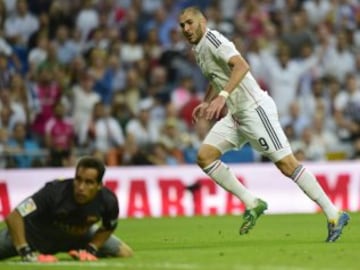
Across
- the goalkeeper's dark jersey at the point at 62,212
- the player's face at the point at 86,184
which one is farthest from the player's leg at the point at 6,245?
the player's face at the point at 86,184

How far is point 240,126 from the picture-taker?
1343cm

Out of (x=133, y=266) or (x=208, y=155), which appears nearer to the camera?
(x=133, y=266)

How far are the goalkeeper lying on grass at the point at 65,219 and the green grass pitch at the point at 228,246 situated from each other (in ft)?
0.49

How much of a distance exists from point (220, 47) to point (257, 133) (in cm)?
98

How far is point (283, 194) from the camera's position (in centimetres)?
1995

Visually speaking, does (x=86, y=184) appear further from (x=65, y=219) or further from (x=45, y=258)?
(x=45, y=258)

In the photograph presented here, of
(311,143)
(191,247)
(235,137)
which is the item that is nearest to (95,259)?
(191,247)

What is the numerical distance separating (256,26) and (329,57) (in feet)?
4.93

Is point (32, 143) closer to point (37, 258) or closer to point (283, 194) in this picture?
point (283, 194)

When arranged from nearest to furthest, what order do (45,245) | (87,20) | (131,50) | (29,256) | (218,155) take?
(29,256)
(45,245)
(218,155)
(131,50)
(87,20)

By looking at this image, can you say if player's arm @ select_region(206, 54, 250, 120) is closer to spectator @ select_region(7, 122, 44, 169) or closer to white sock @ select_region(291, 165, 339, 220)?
white sock @ select_region(291, 165, 339, 220)

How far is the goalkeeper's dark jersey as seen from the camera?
10422mm

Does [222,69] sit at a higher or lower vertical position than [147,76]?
higher

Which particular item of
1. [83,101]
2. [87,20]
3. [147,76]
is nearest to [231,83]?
[83,101]
